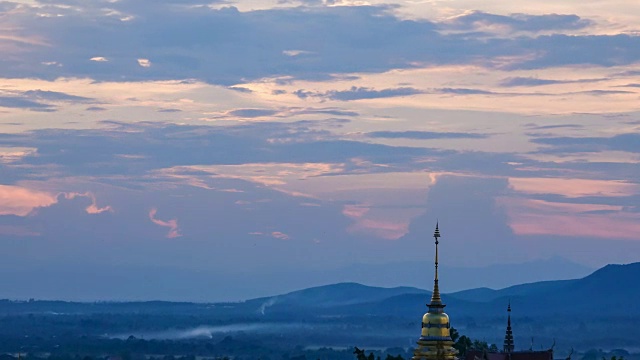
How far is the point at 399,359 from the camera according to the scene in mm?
129750

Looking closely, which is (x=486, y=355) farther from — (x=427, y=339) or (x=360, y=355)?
(x=360, y=355)

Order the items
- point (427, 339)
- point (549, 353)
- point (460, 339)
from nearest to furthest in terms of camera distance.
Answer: point (427, 339) < point (549, 353) < point (460, 339)

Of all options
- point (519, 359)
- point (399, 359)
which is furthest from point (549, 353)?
point (399, 359)

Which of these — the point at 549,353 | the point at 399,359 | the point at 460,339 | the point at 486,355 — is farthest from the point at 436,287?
the point at 460,339

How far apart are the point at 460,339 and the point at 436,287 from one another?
48.2m

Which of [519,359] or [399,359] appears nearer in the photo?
[519,359]

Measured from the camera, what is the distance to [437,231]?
91.7 meters

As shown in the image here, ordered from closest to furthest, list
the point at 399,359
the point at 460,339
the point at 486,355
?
the point at 486,355, the point at 399,359, the point at 460,339

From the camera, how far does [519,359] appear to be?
10919cm

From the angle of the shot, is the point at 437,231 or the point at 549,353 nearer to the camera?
the point at 437,231

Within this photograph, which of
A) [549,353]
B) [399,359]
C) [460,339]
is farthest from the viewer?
[460,339]

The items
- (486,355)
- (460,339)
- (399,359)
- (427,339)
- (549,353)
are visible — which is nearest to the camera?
(427,339)

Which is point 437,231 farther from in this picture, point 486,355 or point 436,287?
point 486,355

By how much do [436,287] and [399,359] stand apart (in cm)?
3984
